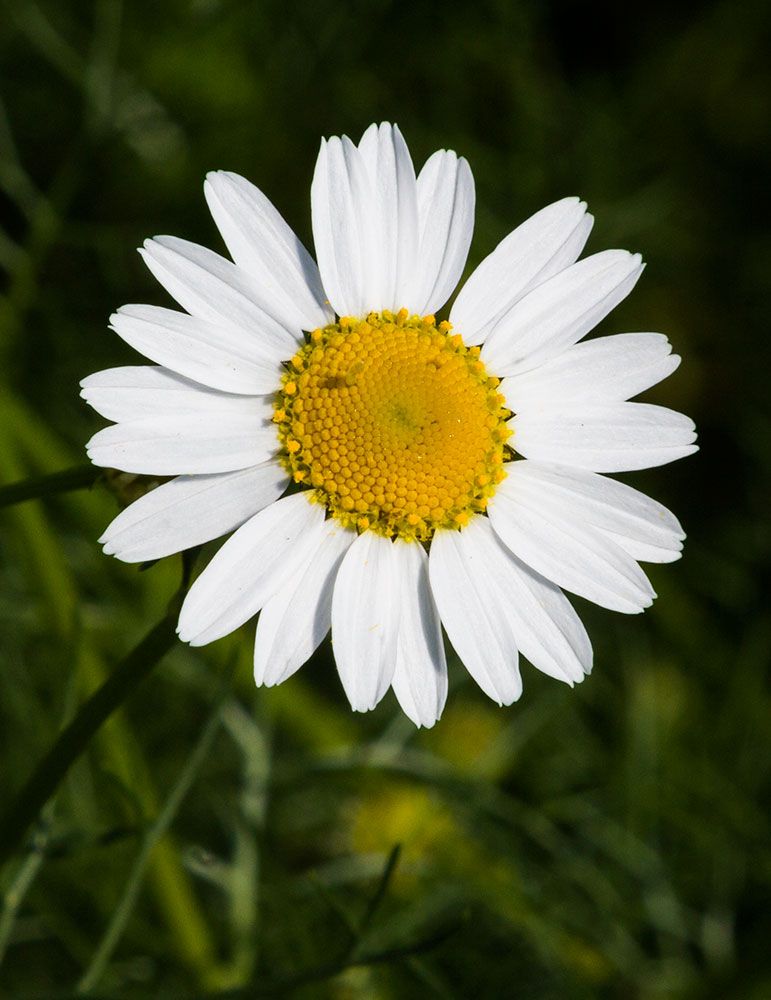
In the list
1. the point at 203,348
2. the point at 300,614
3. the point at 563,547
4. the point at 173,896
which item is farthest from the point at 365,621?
the point at 173,896

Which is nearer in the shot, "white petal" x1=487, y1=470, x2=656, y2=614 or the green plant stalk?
"white petal" x1=487, y1=470, x2=656, y2=614

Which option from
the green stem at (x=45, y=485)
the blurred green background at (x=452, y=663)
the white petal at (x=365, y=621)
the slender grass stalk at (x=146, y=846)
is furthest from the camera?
the blurred green background at (x=452, y=663)

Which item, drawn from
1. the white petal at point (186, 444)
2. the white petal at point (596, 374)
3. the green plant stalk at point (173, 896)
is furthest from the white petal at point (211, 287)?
the green plant stalk at point (173, 896)

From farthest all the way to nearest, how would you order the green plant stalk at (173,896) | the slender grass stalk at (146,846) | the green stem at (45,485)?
the green plant stalk at (173,896)
the slender grass stalk at (146,846)
the green stem at (45,485)

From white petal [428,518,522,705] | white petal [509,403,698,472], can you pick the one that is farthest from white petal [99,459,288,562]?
white petal [509,403,698,472]

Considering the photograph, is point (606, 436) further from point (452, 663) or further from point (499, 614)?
point (452, 663)

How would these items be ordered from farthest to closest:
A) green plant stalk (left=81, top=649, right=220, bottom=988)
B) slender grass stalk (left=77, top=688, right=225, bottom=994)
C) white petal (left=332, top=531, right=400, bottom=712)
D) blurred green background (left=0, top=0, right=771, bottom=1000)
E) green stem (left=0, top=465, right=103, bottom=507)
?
blurred green background (left=0, top=0, right=771, bottom=1000)
green plant stalk (left=81, top=649, right=220, bottom=988)
slender grass stalk (left=77, top=688, right=225, bottom=994)
white petal (left=332, top=531, right=400, bottom=712)
green stem (left=0, top=465, right=103, bottom=507)

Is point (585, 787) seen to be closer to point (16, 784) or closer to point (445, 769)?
point (445, 769)

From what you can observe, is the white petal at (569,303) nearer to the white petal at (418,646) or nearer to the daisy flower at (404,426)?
the daisy flower at (404,426)

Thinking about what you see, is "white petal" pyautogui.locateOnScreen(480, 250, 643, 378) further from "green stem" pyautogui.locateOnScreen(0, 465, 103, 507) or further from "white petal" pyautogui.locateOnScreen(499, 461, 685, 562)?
"green stem" pyautogui.locateOnScreen(0, 465, 103, 507)
